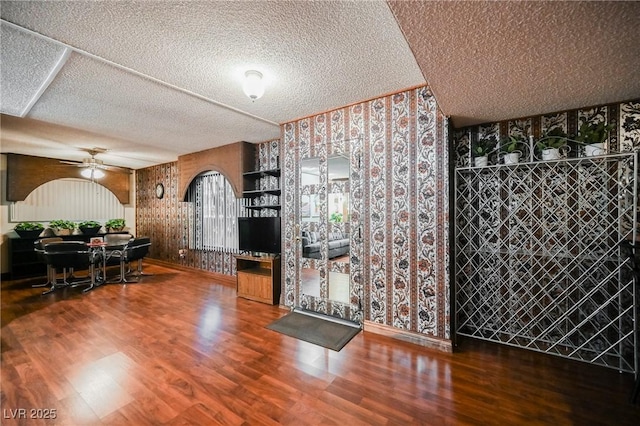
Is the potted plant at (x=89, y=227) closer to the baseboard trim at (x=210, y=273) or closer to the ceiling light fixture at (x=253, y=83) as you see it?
the baseboard trim at (x=210, y=273)

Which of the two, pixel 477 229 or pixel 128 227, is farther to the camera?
pixel 128 227

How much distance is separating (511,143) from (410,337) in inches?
83.1

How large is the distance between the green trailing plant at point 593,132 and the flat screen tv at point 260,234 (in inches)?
133

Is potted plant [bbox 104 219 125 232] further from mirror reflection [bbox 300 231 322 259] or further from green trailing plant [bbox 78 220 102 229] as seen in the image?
mirror reflection [bbox 300 231 322 259]

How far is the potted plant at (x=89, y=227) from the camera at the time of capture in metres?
5.70

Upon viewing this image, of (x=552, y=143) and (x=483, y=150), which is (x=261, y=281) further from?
(x=552, y=143)

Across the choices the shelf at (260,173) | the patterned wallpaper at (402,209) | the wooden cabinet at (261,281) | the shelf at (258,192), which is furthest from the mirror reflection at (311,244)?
the shelf at (260,173)

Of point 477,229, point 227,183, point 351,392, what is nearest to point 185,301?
point 227,183

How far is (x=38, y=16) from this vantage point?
5.13ft

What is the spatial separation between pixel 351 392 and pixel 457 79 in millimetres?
2358

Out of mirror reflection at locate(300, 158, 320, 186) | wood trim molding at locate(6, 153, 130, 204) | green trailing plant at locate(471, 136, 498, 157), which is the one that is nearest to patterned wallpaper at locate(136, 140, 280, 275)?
mirror reflection at locate(300, 158, 320, 186)

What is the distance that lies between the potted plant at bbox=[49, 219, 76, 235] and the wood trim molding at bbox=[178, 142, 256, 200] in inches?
106

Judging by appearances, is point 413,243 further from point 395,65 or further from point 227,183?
point 227,183

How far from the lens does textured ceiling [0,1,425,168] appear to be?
5.08 feet
